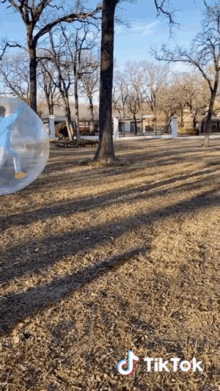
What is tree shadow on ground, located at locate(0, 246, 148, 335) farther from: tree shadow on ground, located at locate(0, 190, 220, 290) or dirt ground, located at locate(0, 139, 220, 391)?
tree shadow on ground, located at locate(0, 190, 220, 290)

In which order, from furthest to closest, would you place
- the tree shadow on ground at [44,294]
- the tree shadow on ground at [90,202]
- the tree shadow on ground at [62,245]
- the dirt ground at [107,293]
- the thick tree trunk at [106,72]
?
1. the thick tree trunk at [106,72]
2. the tree shadow on ground at [90,202]
3. the tree shadow on ground at [62,245]
4. the tree shadow on ground at [44,294]
5. the dirt ground at [107,293]

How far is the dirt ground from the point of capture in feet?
5.59

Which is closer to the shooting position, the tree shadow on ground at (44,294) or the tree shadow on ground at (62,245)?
the tree shadow on ground at (44,294)

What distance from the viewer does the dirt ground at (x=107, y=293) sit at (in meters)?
1.70

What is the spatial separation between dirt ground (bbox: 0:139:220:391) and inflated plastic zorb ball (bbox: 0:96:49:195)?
2.96 feet

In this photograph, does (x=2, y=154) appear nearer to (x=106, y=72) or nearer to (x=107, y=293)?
(x=107, y=293)

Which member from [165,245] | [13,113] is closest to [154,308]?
[165,245]

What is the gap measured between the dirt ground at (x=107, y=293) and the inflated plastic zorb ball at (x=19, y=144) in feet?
2.96

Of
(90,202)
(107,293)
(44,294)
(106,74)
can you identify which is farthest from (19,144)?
(106,74)

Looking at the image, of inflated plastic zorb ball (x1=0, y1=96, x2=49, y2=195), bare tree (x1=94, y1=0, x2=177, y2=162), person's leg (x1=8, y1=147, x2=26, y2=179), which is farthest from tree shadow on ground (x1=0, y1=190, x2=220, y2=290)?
bare tree (x1=94, y1=0, x2=177, y2=162)

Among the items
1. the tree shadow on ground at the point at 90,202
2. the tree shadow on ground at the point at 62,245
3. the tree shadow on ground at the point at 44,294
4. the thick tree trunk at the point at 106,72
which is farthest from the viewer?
the thick tree trunk at the point at 106,72

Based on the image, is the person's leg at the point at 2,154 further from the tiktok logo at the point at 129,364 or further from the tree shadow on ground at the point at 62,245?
the tiktok logo at the point at 129,364

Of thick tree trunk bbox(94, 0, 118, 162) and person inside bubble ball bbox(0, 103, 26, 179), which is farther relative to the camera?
thick tree trunk bbox(94, 0, 118, 162)

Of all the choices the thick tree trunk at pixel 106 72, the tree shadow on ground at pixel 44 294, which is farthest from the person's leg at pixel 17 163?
the thick tree trunk at pixel 106 72
